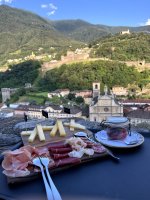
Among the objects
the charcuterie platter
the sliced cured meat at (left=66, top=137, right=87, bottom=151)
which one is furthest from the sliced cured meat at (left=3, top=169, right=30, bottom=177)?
the sliced cured meat at (left=66, top=137, right=87, bottom=151)

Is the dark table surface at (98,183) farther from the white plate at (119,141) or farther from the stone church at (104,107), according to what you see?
the stone church at (104,107)

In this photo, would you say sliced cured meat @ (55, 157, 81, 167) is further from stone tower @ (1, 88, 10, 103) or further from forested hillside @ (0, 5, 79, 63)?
forested hillside @ (0, 5, 79, 63)

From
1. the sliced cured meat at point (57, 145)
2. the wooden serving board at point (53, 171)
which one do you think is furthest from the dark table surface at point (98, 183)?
the sliced cured meat at point (57, 145)

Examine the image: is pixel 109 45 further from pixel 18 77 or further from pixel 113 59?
pixel 18 77

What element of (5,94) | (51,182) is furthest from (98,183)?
(5,94)

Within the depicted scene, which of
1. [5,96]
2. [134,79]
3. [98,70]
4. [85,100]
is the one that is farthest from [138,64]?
[5,96]

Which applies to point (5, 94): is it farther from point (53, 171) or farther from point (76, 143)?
point (53, 171)
